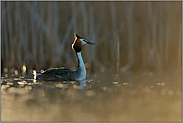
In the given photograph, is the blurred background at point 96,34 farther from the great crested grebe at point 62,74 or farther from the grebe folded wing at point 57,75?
the grebe folded wing at point 57,75

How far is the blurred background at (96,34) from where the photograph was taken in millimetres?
9242

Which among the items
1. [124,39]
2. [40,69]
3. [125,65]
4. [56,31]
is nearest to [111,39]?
[124,39]

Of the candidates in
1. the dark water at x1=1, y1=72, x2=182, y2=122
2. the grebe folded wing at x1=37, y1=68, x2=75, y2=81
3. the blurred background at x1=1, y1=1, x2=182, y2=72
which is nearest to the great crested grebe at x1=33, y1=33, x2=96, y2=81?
the grebe folded wing at x1=37, y1=68, x2=75, y2=81

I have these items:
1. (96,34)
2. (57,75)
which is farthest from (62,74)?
(96,34)

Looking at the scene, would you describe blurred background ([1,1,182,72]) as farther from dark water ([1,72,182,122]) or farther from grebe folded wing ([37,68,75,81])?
dark water ([1,72,182,122])

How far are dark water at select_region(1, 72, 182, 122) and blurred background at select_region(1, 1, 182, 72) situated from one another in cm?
317

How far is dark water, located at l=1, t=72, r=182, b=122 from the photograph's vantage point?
11.9 feet

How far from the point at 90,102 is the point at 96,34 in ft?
19.1

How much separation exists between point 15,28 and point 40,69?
1553 mm

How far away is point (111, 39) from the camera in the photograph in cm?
1028

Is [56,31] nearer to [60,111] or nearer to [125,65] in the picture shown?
[125,65]

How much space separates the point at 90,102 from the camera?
437 centimetres

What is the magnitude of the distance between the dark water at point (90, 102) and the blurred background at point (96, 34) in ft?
10.4

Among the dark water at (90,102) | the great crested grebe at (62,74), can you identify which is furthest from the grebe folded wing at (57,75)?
the dark water at (90,102)
